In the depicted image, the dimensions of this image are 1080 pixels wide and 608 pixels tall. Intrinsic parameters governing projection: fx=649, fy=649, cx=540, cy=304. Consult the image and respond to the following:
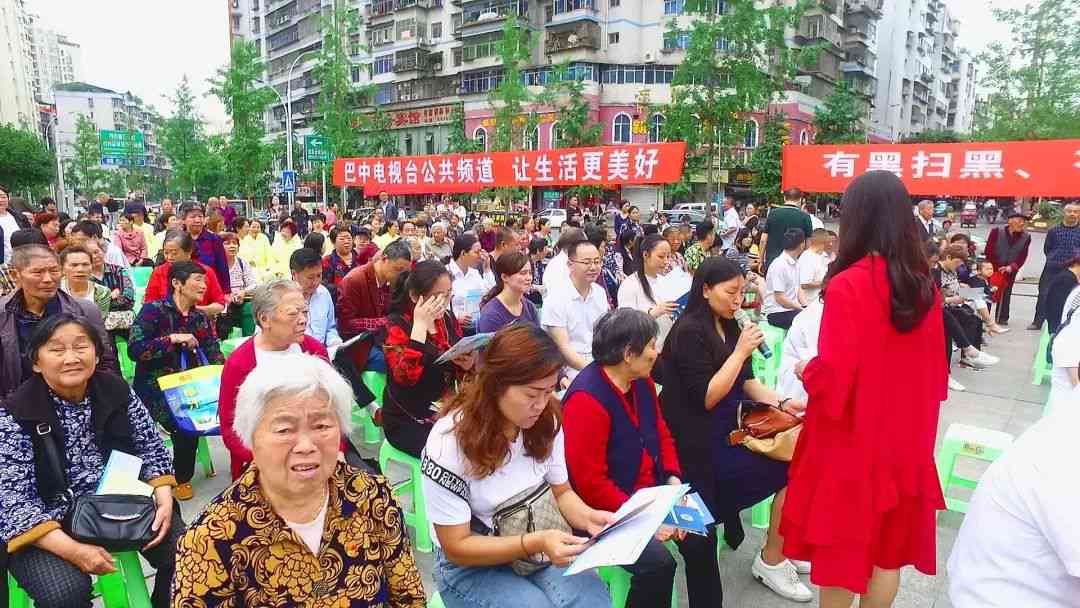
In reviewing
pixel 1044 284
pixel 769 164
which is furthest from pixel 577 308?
pixel 769 164

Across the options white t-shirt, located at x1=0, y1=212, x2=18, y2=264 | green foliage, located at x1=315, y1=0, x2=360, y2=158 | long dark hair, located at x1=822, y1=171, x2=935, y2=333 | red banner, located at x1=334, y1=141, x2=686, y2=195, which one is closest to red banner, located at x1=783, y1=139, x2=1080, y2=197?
red banner, located at x1=334, y1=141, x2=686, y2=195

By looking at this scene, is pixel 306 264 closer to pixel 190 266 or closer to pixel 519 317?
pixel 190 266

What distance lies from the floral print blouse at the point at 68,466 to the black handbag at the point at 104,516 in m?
0.05

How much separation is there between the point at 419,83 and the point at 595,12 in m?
11.9

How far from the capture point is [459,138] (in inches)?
1371

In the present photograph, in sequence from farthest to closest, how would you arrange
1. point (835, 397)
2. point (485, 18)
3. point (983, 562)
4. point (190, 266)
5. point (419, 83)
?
1. point (419, 83)
2. point (485, 18)
3. point (190, 266)
4. point (835, 397)
5. point (983, 562)

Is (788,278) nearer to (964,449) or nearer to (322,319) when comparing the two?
(964,449)

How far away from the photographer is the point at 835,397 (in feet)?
6.66

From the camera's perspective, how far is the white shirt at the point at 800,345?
3480mm

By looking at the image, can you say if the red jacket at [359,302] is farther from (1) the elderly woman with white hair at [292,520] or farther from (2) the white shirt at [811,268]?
(2) the white shirt at [811,268]

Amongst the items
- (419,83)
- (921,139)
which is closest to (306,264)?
(419,83)

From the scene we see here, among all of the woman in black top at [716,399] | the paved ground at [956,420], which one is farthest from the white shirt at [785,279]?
the woman in black top at [716,399]

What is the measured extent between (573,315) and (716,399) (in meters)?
1.55

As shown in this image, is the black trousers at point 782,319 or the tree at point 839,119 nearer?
the black trousers at point 782,319
